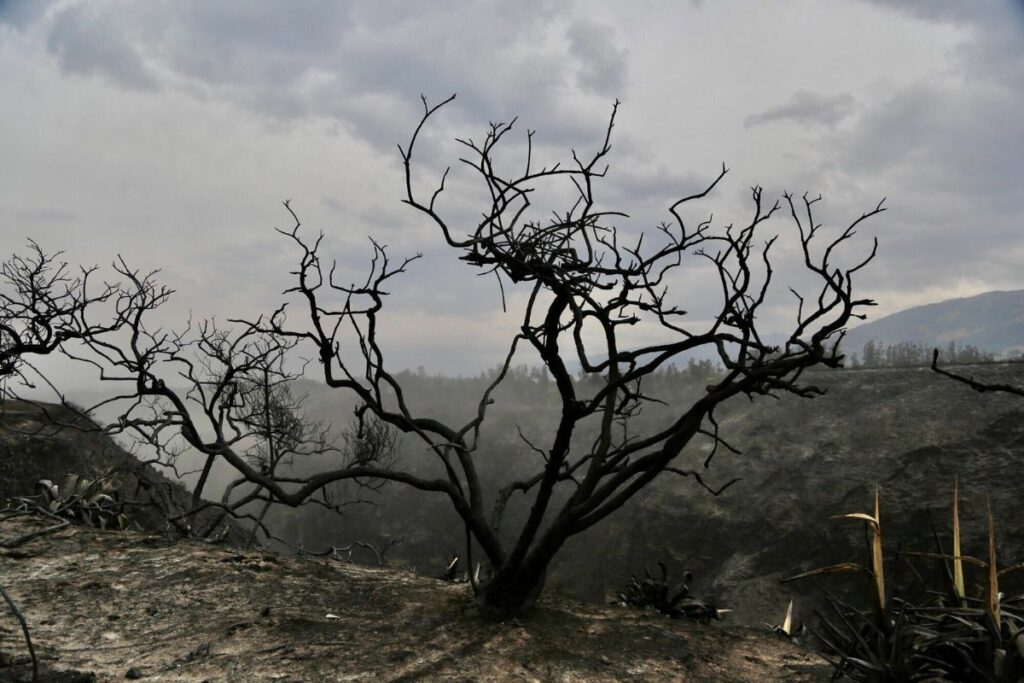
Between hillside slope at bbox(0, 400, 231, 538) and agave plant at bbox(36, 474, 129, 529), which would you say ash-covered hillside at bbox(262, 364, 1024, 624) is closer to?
hillside slope at bbox(0, 400, 231, 538)

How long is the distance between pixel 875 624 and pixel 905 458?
39.9 ft

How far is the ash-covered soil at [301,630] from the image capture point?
147 inches

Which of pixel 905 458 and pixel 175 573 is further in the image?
pixel 905 458

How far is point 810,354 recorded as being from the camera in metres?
3.73

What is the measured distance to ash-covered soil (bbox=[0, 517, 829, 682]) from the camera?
3727 millimetres

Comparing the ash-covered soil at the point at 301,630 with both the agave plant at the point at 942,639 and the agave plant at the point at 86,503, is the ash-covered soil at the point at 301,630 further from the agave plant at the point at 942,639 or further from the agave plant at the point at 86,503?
the agave plant at the point at 86,503

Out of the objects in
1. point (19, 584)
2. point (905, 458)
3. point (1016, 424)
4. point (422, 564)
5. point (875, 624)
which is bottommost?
point (422, 564)

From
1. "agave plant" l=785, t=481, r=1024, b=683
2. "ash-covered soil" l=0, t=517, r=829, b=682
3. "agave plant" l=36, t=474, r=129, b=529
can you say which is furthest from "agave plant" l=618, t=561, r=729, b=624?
"agave plant" l=36, t=474, r=129, b=529

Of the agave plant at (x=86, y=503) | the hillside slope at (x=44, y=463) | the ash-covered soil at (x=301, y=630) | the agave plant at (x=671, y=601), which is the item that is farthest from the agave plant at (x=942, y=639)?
the hillside slope at (x=44, y=463)

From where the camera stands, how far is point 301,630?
4246mm

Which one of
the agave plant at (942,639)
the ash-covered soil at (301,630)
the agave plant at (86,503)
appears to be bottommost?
the ash-covered soil at (301,630)

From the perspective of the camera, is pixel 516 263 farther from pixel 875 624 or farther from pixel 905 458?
pixel 905 458

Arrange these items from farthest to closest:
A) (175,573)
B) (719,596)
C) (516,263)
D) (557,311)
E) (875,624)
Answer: (719,596) < (175,573) < (557,311) < (516,263) < (875,624)

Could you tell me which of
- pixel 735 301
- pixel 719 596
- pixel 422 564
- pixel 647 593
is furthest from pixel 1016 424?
pixel 422 564
